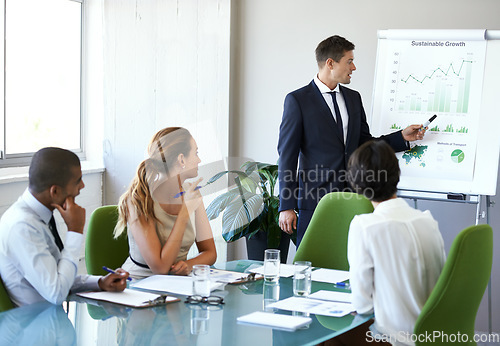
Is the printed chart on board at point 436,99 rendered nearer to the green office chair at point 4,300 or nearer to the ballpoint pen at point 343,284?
the ballpoint pen at point 343,284

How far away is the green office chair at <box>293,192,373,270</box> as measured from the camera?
2980mm

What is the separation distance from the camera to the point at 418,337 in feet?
6.24

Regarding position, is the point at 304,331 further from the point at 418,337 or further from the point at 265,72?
the point at 265,72

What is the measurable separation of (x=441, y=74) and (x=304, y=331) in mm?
2497

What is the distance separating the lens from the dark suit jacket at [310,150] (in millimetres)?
3582

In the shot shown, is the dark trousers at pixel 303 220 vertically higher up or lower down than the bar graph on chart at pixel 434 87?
lower down

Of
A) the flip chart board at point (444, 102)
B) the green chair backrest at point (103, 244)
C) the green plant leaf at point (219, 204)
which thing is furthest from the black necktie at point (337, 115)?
the green chair backrest at point (103, 244)

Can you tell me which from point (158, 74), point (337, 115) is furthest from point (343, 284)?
point (158, 74)

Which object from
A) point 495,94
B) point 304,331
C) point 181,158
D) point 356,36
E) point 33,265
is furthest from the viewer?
point 356,36

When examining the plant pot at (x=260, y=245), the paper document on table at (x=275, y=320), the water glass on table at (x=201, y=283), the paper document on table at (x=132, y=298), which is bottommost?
the plant pot at (x=260, y=245)

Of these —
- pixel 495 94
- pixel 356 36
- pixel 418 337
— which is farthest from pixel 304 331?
pixel 356 36

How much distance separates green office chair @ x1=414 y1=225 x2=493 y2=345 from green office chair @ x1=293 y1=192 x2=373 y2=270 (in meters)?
1.02

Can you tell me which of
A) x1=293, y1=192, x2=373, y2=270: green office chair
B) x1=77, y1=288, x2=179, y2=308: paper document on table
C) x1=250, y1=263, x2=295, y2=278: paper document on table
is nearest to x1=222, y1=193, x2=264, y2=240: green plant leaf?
x1=293, y1=192, x2=373, y2=270: green office chair

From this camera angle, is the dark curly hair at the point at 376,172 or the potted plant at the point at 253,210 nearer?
the dark curly hair at the point at 376,172
